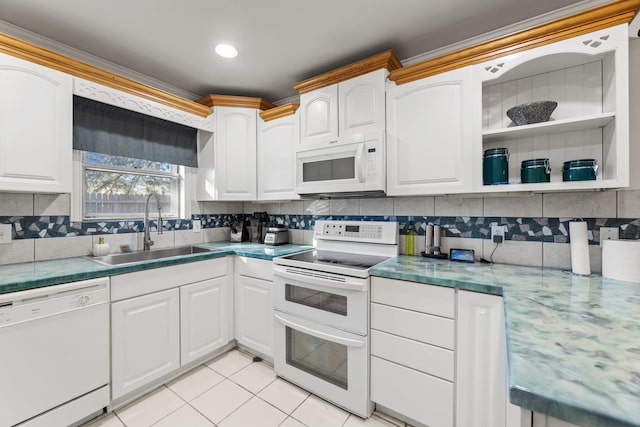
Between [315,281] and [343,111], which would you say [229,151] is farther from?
[315,281]

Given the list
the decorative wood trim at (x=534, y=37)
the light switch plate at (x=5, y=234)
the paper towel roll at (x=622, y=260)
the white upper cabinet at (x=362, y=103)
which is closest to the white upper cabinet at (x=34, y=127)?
the light switch plate at (x=5, y=234)

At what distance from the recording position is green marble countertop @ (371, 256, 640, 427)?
0.50m

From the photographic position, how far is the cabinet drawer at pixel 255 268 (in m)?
2.16

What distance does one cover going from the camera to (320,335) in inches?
70.5

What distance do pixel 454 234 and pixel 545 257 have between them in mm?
530

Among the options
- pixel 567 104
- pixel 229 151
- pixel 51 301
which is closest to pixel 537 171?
pixel 567 104

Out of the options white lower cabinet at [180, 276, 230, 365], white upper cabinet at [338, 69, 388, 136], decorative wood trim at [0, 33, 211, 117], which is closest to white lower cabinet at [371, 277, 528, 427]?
white upper cabinet at [338, 69, 388, 136]

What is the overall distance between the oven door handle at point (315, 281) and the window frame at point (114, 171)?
4.38ft

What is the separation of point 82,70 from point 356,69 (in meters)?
1.86

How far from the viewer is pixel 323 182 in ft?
7.02

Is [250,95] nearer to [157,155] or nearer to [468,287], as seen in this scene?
[157,155]

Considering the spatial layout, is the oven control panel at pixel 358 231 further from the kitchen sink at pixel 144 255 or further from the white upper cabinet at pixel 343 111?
the kitchen sink at pixel 144 255

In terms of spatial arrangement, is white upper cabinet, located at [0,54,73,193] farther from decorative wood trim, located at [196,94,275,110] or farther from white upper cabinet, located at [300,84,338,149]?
white upper cabinet, located at [300,84,338,149]

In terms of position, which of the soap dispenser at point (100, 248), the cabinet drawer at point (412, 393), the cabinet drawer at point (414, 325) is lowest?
the cabinet drawer at point (412, 393)
